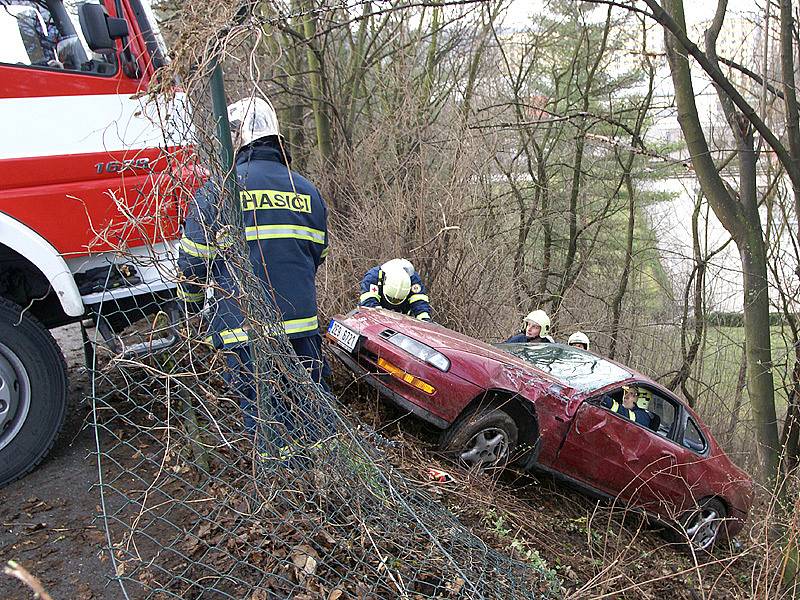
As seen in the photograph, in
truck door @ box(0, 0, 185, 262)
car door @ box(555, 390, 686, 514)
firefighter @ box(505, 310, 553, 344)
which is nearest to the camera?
truck door @ box(0, 0, 185, 262)

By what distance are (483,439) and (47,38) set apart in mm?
3863

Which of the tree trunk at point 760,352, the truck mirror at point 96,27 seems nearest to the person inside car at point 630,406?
the tree trunk at point 760,352

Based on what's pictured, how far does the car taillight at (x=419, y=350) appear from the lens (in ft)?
15.1

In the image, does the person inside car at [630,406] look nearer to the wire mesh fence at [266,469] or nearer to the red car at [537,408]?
the red car at [537,408]

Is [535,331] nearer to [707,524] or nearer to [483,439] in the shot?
[707,524]

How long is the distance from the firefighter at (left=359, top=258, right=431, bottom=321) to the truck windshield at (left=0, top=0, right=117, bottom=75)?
294cm

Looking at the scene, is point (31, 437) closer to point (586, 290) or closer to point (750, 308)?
point (750, 308)

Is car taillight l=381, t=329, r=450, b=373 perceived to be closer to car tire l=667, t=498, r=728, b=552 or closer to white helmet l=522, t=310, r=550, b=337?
white helmet l=522, t=310, r=550, b=337

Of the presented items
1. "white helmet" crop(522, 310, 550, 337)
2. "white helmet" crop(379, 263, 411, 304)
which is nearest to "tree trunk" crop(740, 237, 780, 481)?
"white helmet" crop(522, 310, 550, 337)

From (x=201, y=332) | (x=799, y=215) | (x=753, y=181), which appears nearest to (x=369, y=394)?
(x=201, y=332)

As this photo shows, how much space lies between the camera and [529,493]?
18.0 ft

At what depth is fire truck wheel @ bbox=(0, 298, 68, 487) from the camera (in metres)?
3.75

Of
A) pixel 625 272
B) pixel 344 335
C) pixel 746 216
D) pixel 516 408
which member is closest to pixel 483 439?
pixel 516 408

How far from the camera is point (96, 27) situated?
3.89 m
